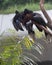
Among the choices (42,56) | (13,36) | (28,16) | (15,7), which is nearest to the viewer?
(28,16)

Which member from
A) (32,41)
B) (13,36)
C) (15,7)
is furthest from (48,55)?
(32,41)

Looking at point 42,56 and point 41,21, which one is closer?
point 41,21

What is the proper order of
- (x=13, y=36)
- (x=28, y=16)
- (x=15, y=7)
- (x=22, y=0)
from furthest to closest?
1. (x=22, y=0)
2. (x=15, y=7)
3. (x=13, y=36)
4. (x=28, y=16)

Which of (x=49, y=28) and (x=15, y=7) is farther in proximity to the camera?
(x=15, y=7)

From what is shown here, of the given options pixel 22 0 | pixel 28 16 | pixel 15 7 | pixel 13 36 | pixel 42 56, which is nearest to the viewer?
pixel 28 16

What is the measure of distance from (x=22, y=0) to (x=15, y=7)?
581mm

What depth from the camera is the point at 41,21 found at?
1.13 metres

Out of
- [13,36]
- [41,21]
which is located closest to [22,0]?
[13,36]

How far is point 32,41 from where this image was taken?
120cm

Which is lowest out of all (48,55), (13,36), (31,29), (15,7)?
(48,55)

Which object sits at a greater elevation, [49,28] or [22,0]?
[49,28]

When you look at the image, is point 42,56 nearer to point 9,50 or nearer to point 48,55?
point 48,55

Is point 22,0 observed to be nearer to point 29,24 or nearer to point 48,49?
point 48,49

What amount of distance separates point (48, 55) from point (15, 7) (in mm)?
936
